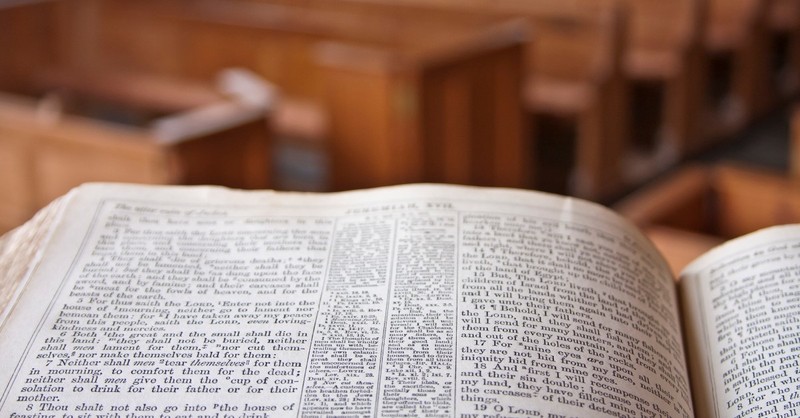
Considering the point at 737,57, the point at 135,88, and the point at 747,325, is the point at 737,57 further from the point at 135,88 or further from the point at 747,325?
the point at 747,325

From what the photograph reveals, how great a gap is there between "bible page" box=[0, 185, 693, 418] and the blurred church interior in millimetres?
1754

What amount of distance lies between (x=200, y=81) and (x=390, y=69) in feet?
7.65

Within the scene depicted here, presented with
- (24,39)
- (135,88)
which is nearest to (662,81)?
(135,88)

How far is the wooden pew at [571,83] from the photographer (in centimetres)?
524

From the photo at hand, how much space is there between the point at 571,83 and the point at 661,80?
637mm

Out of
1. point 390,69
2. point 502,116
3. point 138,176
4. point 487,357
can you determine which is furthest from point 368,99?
point 487,357

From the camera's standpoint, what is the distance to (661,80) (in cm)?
591

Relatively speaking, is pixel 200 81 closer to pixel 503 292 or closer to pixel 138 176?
pixel 138 176

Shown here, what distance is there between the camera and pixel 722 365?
1.14m

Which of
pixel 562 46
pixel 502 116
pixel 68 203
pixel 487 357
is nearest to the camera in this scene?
pixel 487 357

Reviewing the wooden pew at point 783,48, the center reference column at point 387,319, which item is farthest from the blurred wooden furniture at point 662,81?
the center reference column at point 387,319

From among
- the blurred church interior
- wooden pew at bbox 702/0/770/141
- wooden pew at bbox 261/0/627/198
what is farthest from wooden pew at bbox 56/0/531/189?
wooden pew at bbox 702/0/770/141

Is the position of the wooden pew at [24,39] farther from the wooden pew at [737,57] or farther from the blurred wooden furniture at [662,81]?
the wooden pew at [737,57]

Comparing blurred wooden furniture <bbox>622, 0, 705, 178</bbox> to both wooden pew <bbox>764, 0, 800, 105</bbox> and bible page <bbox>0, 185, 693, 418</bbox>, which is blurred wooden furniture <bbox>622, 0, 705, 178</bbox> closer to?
wooden pew <bbox>764, 0, 800, 105</bbox>
